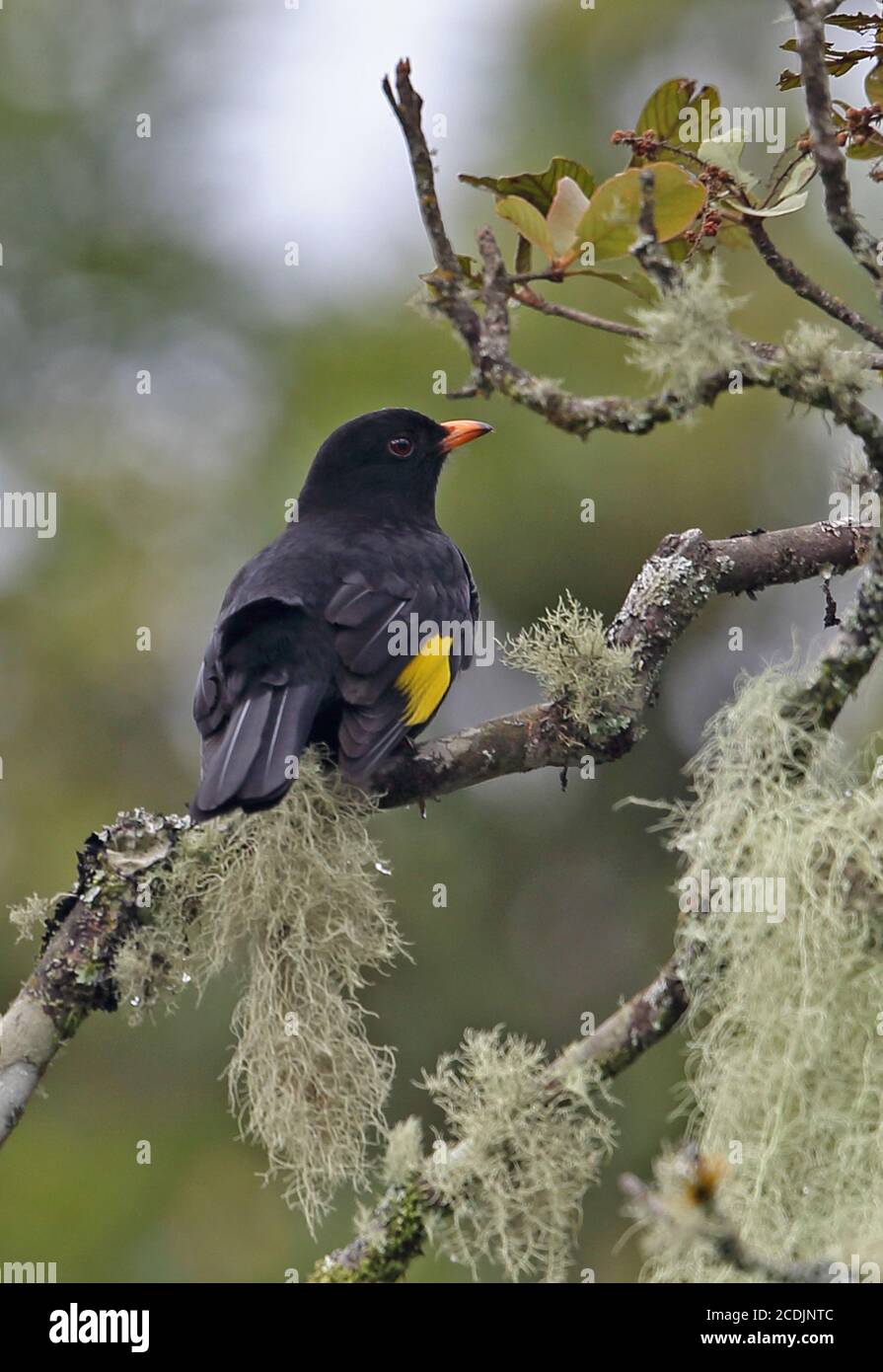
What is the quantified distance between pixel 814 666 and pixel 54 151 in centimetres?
625

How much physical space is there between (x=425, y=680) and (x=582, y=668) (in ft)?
1.52

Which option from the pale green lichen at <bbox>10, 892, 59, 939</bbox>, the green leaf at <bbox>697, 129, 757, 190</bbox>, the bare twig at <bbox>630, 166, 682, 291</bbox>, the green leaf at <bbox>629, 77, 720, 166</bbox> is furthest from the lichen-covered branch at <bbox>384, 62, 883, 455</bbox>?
the pale green lichen at <bbox>10, 892, 59, 939</bbox>

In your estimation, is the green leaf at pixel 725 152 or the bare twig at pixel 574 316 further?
the green leaf at pixel 725 152

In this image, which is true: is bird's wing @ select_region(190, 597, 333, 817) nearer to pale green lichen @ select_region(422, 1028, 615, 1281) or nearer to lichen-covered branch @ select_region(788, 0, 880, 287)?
pale green lichen @ select_region(422, 1028, 615, 1281)

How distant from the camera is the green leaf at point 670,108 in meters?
2.50

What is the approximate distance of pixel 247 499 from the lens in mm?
6867

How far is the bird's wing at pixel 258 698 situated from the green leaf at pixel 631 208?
3.51 ft

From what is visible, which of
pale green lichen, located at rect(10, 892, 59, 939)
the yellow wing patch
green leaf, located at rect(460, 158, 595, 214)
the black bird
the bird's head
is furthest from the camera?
the bird's head

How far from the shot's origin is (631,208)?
215 cm

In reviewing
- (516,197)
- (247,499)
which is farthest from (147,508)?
(516,197)

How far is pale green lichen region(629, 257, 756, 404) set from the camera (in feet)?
6.27

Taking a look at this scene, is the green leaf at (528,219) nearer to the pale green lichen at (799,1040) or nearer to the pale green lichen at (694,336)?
the pale green lichen at (694,336)

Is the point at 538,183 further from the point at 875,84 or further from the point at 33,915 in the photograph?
the point at 33,915

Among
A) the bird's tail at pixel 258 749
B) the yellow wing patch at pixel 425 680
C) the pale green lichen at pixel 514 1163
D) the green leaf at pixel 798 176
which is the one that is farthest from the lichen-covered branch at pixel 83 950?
the green leaf at pixel 798 176
